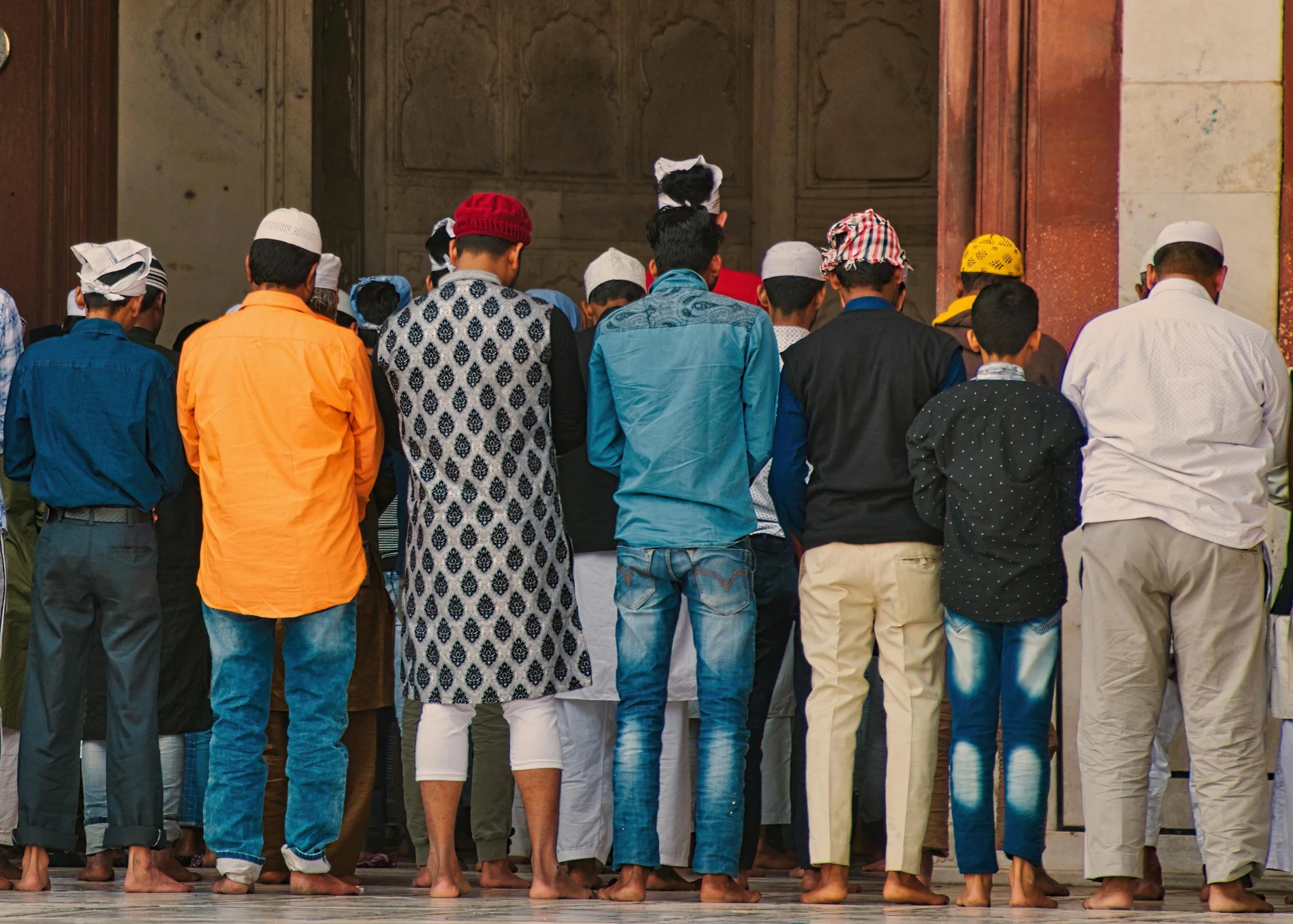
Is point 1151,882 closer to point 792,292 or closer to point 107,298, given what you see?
point 792,292

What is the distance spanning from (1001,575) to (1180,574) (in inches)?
17.7

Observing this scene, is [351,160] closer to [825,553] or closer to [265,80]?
[265,80]

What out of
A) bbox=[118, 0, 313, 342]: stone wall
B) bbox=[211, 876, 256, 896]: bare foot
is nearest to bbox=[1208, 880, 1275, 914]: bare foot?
bbox=[211, 876, 256, 896]: bare foot

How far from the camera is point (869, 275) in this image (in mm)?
5188

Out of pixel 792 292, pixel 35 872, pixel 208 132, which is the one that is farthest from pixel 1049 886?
pixel 208 132

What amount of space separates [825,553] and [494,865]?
1.24 m

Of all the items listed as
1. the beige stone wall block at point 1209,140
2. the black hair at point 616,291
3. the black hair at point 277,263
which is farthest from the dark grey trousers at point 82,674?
the beige stone wall block at point 1209,140

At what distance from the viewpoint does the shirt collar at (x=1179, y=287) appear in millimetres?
5074

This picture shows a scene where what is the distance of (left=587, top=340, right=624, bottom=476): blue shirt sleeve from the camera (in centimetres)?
509

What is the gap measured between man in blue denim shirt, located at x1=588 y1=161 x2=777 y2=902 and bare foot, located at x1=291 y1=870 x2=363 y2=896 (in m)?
0.68

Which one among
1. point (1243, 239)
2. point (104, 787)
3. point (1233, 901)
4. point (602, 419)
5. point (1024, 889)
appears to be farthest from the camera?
point (1243, 239)

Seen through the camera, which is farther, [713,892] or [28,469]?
[28,469]

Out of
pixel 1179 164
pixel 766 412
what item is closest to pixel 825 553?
pixel 766 412

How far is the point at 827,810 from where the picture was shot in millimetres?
5012
